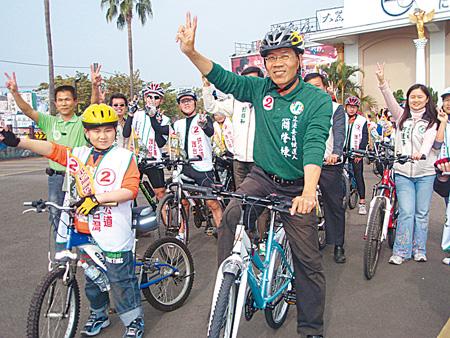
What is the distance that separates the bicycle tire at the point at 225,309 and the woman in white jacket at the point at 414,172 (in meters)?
3.22

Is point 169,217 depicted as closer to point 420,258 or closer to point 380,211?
point 380,211

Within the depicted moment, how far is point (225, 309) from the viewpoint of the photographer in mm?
2547

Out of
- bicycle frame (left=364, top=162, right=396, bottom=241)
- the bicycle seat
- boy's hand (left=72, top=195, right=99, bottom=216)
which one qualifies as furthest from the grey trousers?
bicycle frame (left=364, top=162, right=396, bottom=241)

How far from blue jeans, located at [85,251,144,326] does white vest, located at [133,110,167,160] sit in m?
3.04

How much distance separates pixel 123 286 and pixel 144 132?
3.29m

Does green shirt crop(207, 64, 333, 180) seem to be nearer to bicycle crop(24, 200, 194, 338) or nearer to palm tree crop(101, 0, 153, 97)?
bicycle crop(24, 200, 194, 338)

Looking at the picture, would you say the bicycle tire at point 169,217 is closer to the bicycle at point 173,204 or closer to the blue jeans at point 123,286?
the bicycle at point 173,204

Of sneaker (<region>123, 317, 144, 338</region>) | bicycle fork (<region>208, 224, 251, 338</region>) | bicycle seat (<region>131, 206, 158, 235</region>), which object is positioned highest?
bicycle seat (<region>131, 206, 158, 235</region>)

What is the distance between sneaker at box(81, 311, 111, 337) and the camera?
3.64m

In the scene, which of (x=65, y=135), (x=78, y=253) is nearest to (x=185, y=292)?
(x=78, y=253)

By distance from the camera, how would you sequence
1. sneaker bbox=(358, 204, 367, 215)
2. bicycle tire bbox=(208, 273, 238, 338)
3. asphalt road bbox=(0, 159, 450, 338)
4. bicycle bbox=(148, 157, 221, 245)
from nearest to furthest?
bicycle tire bbox=(208, 273, 238, 338) → asphalt road bbox=(0, 159, 450, 338) → bicycle bbox=(148, 157, 221, 245) → sneaker bbox=(358, 204, 367, 215)

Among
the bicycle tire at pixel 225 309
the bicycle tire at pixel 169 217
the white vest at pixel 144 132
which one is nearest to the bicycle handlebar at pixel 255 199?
the bicycle tire at pixel 225 309

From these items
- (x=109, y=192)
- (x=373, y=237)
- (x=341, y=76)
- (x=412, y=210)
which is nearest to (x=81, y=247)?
(x=109, y=192)

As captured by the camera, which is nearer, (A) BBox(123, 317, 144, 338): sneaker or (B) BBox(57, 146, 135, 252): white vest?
(B) BBox(57, 146, 135, 252): white vest
